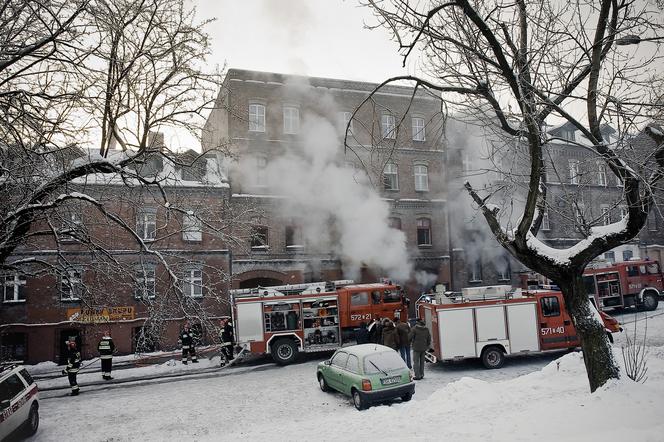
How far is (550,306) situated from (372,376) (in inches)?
305

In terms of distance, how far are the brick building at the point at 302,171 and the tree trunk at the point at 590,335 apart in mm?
15435

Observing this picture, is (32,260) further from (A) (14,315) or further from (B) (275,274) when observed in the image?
(B) (275,274)

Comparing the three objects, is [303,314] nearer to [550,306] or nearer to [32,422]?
[550,306]

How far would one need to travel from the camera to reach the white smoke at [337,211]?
80.9 ft

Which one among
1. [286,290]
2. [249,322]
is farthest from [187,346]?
[286,290]

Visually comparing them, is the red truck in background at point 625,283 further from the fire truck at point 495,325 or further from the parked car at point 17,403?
the parked car at point 17,403

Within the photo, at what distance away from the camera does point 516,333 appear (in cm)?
1454

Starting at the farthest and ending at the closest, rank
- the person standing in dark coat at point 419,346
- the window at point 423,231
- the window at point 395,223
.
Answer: the window at point 423,231, the window at point 395,223, the person standing in dark coat at point 419,346

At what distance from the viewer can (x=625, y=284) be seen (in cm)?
2236

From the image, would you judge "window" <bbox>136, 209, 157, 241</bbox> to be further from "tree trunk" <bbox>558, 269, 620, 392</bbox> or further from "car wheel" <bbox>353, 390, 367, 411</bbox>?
"tree trunk" <bbox>558, 269, 620, 392</bbox>

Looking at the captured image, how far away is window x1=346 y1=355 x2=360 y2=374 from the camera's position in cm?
1067

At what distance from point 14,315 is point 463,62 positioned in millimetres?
20680

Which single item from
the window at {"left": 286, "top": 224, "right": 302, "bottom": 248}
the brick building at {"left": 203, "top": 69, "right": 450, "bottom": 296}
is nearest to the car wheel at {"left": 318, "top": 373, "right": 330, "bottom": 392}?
the brick building at {"left": 203, "top": 69, "right": 450, "bottom": 296}

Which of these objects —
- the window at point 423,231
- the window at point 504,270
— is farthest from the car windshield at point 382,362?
the window at point 504,270
